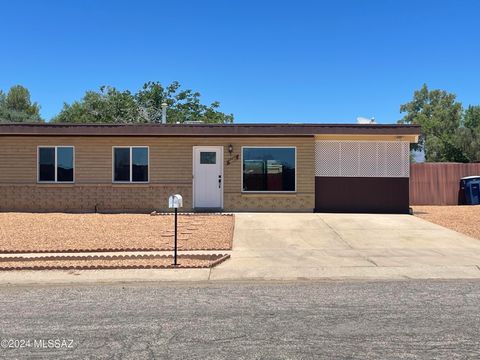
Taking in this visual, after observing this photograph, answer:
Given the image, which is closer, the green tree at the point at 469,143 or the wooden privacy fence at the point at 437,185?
the wooden privacy fence at the point at 437,185

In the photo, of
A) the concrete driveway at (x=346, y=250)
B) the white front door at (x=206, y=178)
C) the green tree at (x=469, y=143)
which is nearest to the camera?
the concrete driveway at (x=346, y=250)

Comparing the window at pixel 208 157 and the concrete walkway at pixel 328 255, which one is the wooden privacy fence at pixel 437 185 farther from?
the window at pixel 208 157

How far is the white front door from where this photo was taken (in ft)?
56.7

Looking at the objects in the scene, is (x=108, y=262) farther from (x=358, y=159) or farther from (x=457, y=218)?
(x=457, y=218)

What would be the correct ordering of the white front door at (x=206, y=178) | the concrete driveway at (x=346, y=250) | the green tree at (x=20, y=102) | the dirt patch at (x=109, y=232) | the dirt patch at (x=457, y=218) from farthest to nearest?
the green tree at (x=20, y=102) < the white front door at (x=206, y=178) < the dirt patch at (x=457, y=218) < the dirt patch at (x=109, y=232) < the concrete driveway at (x=346, y=250)

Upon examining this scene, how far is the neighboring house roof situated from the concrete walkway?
338cm

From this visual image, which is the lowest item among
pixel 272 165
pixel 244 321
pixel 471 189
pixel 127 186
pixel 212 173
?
pixel 244 321

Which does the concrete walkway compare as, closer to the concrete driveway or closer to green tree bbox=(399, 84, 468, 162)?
the concrete driveway

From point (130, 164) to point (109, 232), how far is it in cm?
529

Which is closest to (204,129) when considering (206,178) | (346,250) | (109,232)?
(206,178)

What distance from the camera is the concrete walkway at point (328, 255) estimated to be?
8.02 metres

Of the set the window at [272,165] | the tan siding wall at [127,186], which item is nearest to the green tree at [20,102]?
the tan siding wall at [127,186]

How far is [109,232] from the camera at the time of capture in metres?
12.5

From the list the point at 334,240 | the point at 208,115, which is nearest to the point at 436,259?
the point at 334,240
